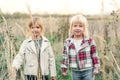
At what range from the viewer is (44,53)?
12.4 feet

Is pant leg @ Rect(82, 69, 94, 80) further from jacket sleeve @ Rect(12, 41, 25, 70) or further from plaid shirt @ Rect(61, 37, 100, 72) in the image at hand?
jacket sleeve @ Rect(12, 41, 25, 70)

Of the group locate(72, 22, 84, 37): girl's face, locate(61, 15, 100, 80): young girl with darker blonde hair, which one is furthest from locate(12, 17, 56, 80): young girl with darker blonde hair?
locate(72, 22, 84, 37): girl's face

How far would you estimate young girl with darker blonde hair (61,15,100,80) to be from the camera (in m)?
3.80

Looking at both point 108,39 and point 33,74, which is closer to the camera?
point 33,74

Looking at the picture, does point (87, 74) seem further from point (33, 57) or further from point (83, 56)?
point (33, 57)

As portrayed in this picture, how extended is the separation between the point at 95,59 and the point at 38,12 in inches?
83.1

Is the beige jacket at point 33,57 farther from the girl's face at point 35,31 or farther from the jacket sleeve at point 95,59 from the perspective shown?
the jacket sleeve at point 95,59

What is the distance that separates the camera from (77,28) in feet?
12.6

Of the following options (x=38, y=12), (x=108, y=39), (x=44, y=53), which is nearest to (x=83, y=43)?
(x=44, y=53)

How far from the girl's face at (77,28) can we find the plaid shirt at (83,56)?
0.22ft

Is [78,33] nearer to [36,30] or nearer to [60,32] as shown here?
[36,30]

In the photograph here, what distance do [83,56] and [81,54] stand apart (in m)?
0.03

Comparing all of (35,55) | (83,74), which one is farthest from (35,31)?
(83,74)

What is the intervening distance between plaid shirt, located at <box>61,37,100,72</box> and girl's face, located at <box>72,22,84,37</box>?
0.07 metres
